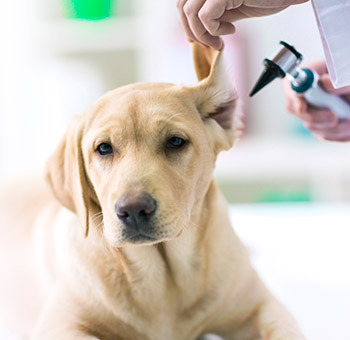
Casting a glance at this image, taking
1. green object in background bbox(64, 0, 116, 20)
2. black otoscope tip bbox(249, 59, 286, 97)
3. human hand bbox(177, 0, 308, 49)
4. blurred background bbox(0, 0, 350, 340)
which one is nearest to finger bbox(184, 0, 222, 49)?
human hand bbox(177, 0, 308, 49)

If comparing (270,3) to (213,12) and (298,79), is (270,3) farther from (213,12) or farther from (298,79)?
(298,79)

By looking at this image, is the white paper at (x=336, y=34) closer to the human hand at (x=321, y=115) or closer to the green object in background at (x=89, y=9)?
the human hand at (x=321, y=115)

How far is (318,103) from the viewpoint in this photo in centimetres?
132

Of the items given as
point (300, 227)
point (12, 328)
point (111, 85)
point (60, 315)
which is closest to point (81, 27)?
point (111, 85)

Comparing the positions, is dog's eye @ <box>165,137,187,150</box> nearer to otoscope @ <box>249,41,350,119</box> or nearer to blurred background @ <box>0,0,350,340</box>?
otoscope @ <box>249,41,350,119</box>

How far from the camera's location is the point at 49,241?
130cm

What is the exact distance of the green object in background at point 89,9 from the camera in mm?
2873

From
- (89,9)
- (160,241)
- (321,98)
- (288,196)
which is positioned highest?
(89,9)

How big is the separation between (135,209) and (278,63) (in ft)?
1.43

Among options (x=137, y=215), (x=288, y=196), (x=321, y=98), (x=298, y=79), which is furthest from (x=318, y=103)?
(x=288, y=196)

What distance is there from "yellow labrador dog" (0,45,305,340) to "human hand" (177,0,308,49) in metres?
0.05

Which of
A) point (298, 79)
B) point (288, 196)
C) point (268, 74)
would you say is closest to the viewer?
point (268, 74)

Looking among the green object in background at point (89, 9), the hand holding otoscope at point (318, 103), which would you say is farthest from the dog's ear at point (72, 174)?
the green object in background at point (89, 9)

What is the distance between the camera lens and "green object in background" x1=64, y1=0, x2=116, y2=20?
287 cm
